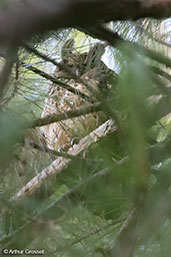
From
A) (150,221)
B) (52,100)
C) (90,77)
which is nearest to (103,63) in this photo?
(90,77)

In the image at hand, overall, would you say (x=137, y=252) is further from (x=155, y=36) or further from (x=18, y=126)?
(x=155, y=36)

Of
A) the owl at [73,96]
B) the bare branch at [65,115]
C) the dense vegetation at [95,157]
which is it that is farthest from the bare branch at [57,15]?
the owl at [73,96]

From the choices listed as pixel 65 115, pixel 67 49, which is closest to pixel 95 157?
pixel 65 115

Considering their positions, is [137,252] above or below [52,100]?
below

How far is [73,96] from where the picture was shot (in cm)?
178

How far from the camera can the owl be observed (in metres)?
1.59

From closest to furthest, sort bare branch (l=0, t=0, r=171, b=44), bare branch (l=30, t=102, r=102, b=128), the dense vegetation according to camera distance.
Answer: bare branch (l=0, t=0, r=171, b=44) < the dense vegetation < bare branch (l=30, t=102, r=102, b=128)

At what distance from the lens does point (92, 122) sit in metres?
1.81

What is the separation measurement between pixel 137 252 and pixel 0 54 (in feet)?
2.26

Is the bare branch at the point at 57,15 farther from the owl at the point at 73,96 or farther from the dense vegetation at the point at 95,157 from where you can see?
the owl at the point at 73,96

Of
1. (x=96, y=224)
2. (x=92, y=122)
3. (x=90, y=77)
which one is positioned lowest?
(x=96, y=224)

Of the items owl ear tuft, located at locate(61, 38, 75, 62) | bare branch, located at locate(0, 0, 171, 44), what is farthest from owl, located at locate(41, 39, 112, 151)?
bare branch, located at locate(0, 0, 171, 44)

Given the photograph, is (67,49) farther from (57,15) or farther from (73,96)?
(57,15)

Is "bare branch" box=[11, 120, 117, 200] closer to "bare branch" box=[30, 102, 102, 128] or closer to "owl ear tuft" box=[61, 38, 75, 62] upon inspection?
"bare branch" box=[30, 102, 102, 128]
